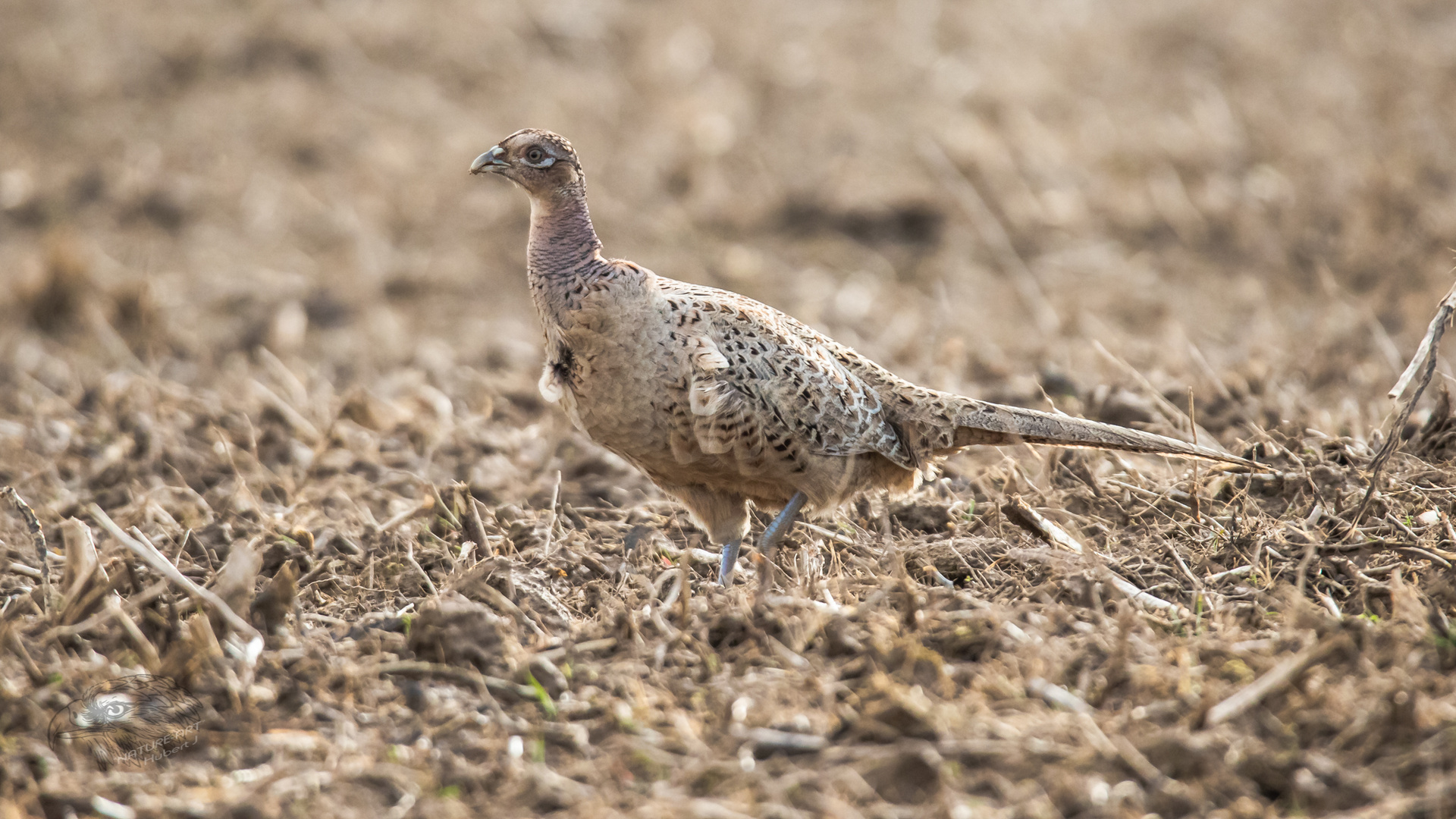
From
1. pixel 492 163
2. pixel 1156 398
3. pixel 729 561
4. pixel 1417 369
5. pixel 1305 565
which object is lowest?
pixel 729 561

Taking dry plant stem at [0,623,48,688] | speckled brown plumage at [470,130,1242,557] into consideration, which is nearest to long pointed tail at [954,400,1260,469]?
speckled brown plumage at [470,130,1242,557]

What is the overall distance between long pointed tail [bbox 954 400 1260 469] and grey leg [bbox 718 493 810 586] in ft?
2.28

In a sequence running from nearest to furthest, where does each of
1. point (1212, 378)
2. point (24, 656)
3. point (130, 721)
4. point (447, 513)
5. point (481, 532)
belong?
point (130, 721), point (24, 656), point (481, 532), point (447, 513), point (1212, 378)

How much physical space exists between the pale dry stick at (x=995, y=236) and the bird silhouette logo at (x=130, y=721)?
20.6 ft

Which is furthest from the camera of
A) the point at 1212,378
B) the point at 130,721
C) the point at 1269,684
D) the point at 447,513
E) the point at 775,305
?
the point at 775,305

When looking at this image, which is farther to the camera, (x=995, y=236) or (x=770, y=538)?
(x=995, y=236)

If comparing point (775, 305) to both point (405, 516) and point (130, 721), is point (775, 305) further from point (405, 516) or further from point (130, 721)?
point (130, 721)

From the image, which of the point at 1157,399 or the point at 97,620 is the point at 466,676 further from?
the point at 1157,399

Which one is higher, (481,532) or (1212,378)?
(1212,378)

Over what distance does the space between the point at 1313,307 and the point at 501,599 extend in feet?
22.9

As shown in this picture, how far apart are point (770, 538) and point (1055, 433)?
1155 millimetres

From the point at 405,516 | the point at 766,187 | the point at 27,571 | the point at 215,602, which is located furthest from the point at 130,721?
the point at 766,187

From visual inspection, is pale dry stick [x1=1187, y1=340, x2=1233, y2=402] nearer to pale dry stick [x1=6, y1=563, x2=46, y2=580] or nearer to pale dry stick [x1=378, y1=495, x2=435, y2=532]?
pale dry stick [x1=378, y1=495, x2=435, y2=532]

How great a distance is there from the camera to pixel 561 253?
4.61 meters
